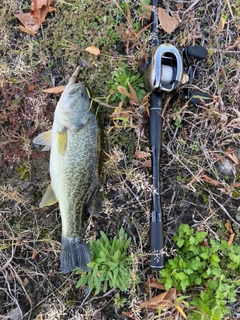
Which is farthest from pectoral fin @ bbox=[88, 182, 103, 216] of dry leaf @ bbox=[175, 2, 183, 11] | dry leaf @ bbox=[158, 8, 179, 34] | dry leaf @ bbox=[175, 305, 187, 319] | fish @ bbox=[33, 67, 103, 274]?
dry leaf @ bbox=[175, 2, 183, 11]

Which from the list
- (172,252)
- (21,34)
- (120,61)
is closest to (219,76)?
(120,61)

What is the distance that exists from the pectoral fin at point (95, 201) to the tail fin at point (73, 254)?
0.27m

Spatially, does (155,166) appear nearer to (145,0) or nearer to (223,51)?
(223,51)

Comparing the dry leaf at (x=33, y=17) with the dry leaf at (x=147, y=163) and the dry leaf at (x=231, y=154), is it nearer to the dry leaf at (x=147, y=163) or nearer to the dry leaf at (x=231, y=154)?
the dry leaf at (x=147, y=163)

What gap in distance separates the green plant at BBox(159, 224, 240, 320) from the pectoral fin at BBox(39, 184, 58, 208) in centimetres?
115

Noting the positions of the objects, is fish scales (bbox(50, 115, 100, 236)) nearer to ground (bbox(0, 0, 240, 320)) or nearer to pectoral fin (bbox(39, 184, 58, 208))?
pectoral fin (bbox(39, 184, 58, 208))

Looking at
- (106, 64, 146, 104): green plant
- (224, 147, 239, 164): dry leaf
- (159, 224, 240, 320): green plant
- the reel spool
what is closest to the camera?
the reel spool

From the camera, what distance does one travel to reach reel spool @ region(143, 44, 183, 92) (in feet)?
9.68

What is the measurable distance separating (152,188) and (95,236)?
71 centimetres

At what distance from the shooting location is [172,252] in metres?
3.29

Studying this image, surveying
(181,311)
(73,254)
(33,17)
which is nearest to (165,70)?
(33,17)

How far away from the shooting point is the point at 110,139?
340cm

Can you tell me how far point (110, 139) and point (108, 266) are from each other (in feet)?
3.78

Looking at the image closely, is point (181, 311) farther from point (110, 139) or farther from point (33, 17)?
point (33, 17)
